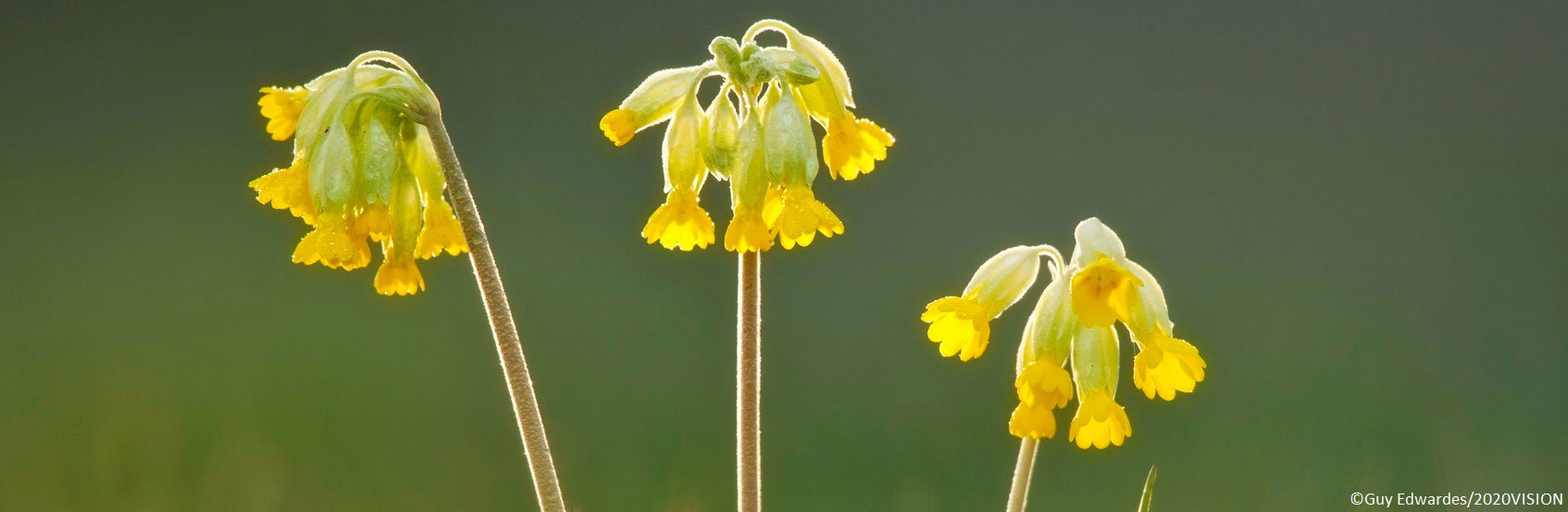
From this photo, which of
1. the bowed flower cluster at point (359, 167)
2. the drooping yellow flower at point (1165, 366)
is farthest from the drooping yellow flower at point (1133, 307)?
the bowed flower cluster at point (359, 167)

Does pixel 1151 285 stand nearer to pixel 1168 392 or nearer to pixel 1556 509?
pixel 1168 392

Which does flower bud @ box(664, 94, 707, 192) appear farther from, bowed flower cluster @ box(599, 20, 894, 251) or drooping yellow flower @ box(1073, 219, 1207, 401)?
drooping yellow flower @ box(1073, 219, 1207, 401)

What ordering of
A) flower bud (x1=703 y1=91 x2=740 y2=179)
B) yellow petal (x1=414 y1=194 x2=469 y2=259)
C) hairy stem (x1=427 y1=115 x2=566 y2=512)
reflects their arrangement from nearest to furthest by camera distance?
hairy stem (x1=427 y1=115 x2=566 y2=512)
flower bud (x1=703 y1=91 x2=740 y2=179)
yellow petal (x1=414 y1=194 x2=469 y2=259)

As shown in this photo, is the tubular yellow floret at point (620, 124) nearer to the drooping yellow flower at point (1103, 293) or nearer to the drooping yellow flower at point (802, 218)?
the drooping yellow flower at point (802, 218)

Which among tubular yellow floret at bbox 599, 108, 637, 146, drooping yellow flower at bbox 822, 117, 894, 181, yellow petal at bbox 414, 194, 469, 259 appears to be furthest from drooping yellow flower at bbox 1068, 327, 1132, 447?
yellow petal at bbox 414, 194, 469, 259

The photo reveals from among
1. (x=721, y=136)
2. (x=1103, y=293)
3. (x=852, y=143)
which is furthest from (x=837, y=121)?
(x=1103, y=293)

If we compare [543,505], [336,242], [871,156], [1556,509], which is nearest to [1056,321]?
[871,156]
